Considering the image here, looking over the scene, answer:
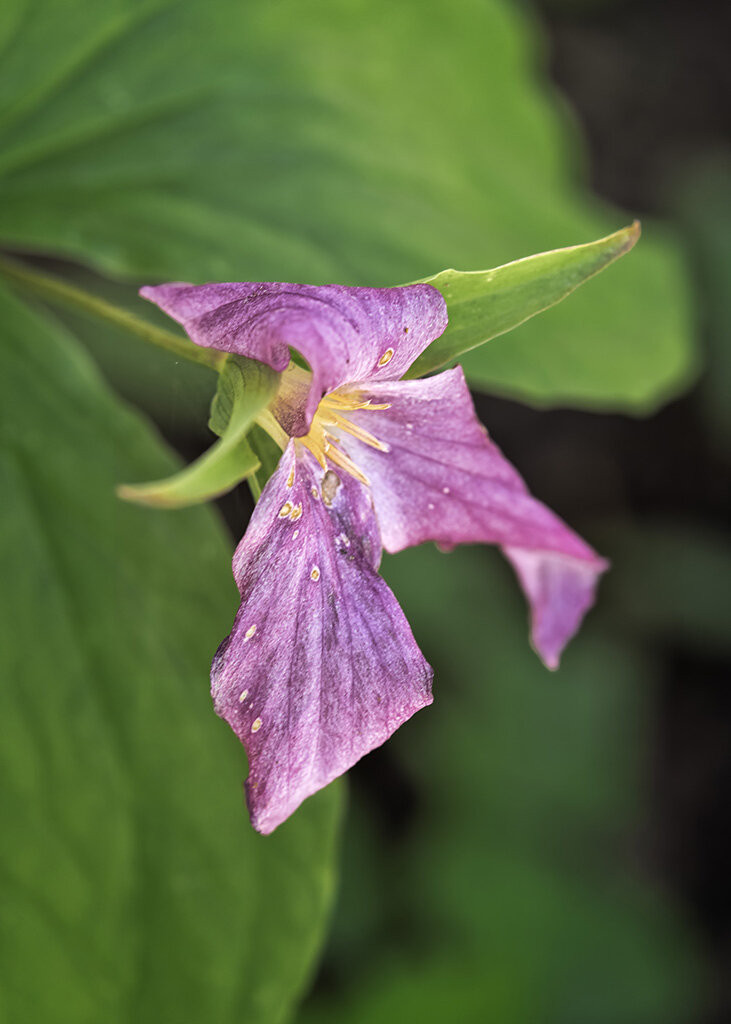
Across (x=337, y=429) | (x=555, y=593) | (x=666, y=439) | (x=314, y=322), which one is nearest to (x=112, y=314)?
(x=337, y=429)

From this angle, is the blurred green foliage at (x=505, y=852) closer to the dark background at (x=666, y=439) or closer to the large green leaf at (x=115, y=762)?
the dark background at (x=666, y=439)

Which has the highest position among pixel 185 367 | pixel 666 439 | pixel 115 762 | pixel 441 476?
pixel 185 367

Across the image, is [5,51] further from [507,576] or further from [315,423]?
[507,576]

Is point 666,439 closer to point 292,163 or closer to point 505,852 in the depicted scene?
point 505,852

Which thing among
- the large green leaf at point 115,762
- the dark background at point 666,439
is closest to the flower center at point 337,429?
the large green leaf at point 115,762

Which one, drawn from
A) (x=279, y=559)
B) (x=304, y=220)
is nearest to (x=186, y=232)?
(x=304, y=220)

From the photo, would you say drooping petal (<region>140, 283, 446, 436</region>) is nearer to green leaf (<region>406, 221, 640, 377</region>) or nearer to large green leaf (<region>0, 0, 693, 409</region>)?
green leaf (<region>406, 221, 640, 377</region>)
